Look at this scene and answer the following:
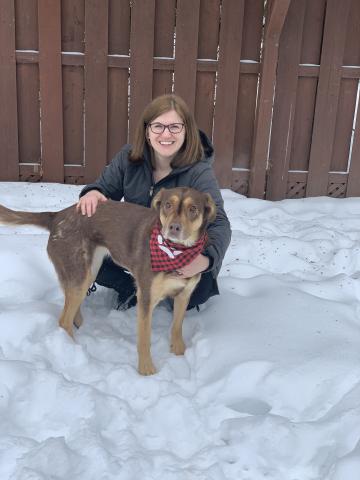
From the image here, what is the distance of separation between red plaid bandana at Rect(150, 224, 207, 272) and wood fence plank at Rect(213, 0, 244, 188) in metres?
3.27

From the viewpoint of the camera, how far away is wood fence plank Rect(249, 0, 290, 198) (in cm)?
522

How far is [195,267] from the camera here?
2.85 m

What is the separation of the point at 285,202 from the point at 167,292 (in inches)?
133

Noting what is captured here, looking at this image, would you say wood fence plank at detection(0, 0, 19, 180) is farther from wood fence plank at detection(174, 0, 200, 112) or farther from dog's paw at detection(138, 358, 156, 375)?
dog's paw at detection(138, 358, 156, 375)

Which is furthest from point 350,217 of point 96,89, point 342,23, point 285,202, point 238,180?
point 96,89

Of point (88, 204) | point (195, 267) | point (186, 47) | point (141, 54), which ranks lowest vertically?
point (195, 267)

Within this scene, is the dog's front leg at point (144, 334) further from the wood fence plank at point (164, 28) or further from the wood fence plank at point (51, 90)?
the wood fence plank at point (164, 28)

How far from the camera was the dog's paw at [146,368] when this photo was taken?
2793 mm

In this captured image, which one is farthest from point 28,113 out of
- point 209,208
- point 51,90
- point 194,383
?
point 194,383

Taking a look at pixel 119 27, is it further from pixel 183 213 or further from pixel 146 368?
pixel 146 368

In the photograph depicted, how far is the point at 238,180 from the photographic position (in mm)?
6043

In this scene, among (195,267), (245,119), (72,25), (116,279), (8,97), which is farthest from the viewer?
(245,119)

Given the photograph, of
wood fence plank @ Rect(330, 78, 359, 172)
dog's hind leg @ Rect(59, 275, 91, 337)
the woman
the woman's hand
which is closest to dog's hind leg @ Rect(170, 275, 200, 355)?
the woman

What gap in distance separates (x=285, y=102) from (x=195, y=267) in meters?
3.60
